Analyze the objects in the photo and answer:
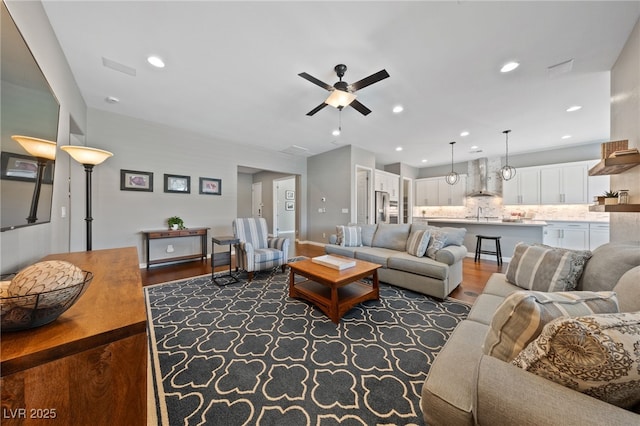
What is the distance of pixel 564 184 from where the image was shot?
5340 millimetres

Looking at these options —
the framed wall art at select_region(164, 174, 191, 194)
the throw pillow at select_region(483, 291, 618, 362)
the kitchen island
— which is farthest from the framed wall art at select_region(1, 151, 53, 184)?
the kitchen island

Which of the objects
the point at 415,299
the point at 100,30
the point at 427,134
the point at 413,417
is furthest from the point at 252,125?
the point at 413,417

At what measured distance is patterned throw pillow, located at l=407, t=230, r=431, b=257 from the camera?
3094 mm

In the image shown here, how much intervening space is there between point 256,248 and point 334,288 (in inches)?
84.1

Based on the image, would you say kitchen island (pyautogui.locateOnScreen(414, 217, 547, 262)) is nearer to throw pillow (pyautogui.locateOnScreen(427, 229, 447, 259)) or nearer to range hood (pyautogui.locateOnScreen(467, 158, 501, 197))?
range hood (pyautogui.locateOnScreen(467, 158, 501, 197))

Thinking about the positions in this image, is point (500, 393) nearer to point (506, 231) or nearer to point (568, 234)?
point (506, 231)

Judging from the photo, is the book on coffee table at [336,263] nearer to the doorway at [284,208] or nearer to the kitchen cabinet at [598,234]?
the doorway at [284,208]

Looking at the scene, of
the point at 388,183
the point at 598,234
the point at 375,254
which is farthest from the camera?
the point at 388,183

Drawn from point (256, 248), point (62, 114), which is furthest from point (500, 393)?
point (62, 114)

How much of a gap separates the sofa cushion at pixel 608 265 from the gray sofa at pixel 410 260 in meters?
1.20

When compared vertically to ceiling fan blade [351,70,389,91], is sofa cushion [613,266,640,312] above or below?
below

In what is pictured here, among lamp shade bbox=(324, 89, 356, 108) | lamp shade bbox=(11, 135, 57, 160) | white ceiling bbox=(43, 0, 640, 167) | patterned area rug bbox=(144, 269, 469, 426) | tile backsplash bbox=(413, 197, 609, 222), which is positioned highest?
white ceiling bbox=(43, 0, 640, 167)

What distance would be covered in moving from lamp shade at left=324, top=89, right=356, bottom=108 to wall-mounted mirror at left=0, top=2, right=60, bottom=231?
222cm

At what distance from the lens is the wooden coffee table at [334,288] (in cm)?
220
